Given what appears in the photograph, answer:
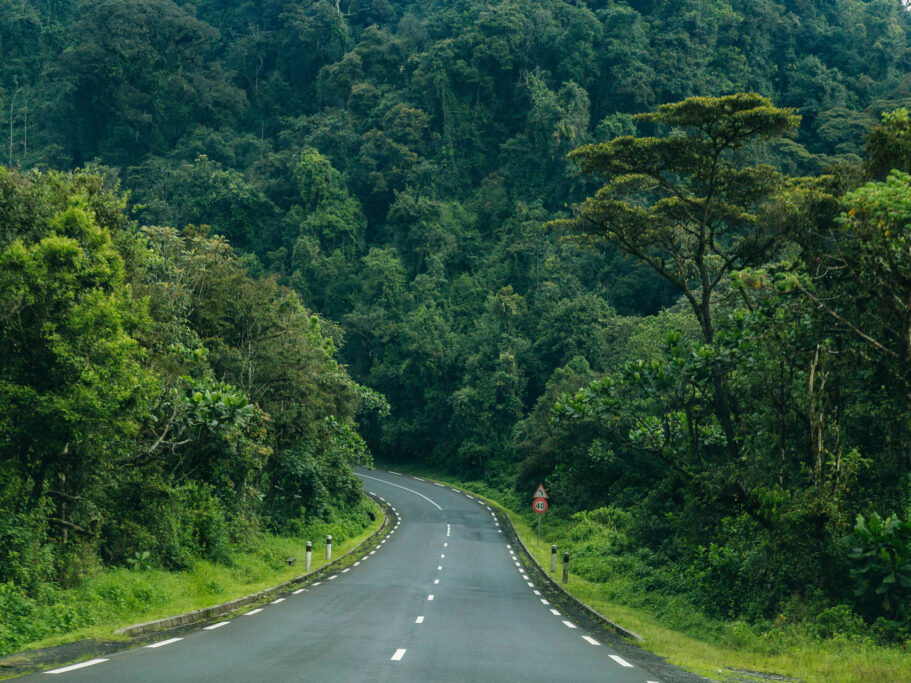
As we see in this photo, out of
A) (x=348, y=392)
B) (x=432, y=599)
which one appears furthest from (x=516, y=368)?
(x=432, y=599)

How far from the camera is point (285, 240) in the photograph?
73500 millimetres

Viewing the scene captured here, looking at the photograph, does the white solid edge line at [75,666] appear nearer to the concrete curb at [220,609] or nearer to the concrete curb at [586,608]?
the concrete curb at [220,609]

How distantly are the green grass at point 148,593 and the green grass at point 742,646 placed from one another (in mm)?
7748

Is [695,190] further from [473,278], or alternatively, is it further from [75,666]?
[473,278]

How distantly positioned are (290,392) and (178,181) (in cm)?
5196

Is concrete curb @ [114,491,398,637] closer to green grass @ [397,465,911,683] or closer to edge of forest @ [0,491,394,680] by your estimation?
edge of forest @ [0,491,394,680]

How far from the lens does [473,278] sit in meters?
72.2

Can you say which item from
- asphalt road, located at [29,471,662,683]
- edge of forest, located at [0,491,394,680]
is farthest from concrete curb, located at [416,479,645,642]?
edge of forest, located at [0,491,394,680]

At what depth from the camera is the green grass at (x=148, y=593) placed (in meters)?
11.2

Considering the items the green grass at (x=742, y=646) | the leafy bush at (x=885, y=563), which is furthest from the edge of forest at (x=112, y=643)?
the leafy bush at (x=885, y=563)

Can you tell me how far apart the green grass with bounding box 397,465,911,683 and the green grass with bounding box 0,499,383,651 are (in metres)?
7.75

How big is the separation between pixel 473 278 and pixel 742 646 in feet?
198

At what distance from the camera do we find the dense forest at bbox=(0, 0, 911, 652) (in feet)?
42.8

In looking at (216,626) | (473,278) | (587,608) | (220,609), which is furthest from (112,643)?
(473,278)
